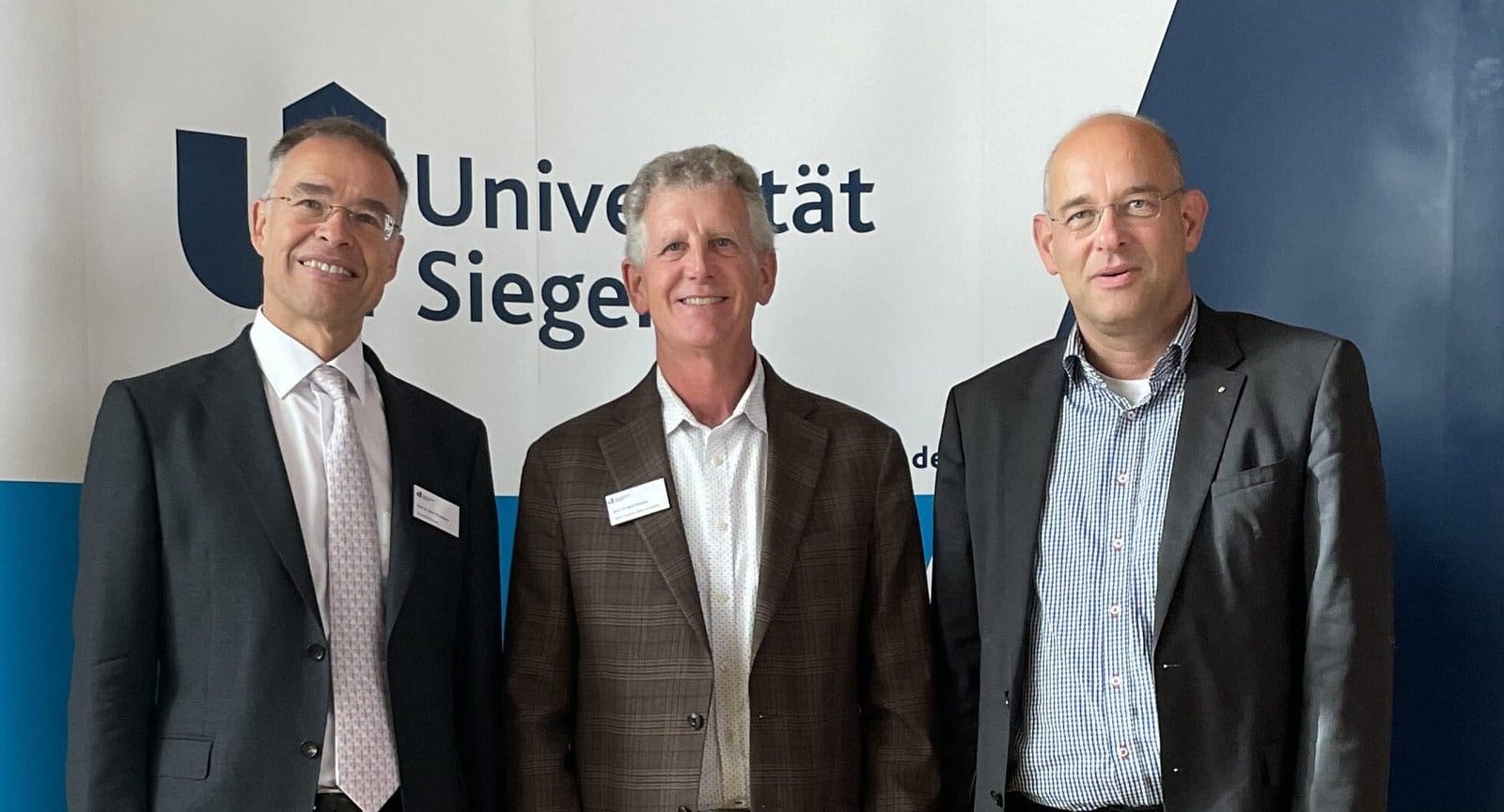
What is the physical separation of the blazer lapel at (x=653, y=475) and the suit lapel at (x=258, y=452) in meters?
Answer: 0.60

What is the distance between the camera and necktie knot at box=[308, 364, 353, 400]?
8.33ft

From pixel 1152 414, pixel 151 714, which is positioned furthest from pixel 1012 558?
pixel 151 714

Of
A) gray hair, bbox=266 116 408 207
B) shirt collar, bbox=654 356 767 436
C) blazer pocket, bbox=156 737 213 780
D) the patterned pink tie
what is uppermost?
gray hair, bbox=266 116 408 207

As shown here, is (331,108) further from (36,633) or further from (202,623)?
(202,623)

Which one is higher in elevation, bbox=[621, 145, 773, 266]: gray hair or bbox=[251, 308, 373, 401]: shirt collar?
bbox=[621, 145, 773, 266]: gray hair

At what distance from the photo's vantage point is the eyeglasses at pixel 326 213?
102 inches

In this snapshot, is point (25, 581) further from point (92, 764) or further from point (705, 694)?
point (705, 694)

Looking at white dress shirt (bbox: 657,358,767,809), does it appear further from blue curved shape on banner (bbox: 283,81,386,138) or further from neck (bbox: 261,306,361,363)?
blue curved shape on banner (bbox: 283,81,386,138)

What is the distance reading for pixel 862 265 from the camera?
3.71 meters

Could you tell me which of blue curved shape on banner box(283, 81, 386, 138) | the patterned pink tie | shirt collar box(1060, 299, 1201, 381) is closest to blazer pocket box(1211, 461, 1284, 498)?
shirt collar box(1060, 299, 1201, 381)

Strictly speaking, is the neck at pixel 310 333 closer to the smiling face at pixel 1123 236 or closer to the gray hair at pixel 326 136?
the gray hair at pixel 326 136

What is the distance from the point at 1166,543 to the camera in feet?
8.05

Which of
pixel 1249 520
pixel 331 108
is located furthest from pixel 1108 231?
pixel 331 108

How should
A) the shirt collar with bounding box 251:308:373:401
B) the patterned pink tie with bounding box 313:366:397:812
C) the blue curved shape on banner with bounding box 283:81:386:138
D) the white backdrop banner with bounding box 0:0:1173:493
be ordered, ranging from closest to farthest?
the patterned pink tie with bounding box 313:366:397:812, the shirt collar with bounding box 251:308:373:401, the blue curved shape on banner with bounding box 283:81:386:138, the white backdrop banner with bounding box 0:0:1173:493
